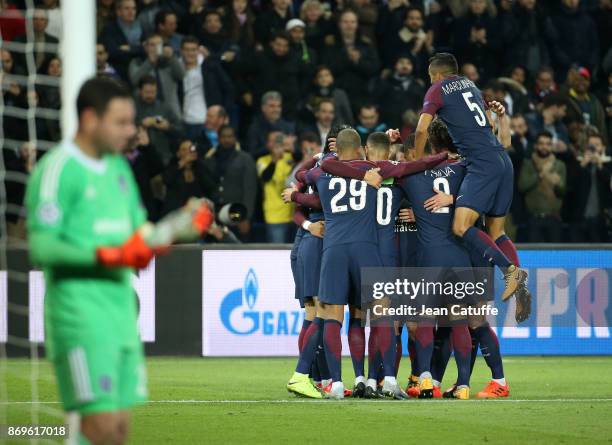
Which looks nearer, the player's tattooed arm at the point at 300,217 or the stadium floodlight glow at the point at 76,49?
the stadium floodlight glow at the point at 76,49

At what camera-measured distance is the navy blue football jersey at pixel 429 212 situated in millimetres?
10398

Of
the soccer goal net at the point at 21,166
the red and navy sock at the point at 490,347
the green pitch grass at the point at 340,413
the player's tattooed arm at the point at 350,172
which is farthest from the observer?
the soccer goal net at the point at 21,166

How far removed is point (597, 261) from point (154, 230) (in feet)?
35.1

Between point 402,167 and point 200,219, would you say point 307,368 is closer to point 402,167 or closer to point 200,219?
point 402,167

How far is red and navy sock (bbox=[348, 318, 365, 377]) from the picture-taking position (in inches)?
417

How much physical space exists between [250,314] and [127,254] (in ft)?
33.2

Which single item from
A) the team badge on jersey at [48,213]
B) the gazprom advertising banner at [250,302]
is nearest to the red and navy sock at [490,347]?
the gazprom advertising banner at [250,302]

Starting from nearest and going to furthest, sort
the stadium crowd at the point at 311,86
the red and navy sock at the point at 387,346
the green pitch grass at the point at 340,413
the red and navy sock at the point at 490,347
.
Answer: the green pitch grass at the point at 340,413
the red and navy sock at the point at 387,346
the red and navy sock at the point at 490,347
the stadium crowd at the point at 311,86

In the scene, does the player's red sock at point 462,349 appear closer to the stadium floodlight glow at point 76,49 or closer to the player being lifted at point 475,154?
the player being lifted at point 475,154

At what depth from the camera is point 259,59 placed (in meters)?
17.3

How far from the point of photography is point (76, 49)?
6219mm

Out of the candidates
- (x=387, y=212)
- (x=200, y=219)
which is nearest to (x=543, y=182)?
(x=387, y=212)

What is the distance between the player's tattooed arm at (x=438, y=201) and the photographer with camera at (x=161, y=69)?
7.07 m

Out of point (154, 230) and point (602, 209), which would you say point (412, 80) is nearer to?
point (602, 209)
